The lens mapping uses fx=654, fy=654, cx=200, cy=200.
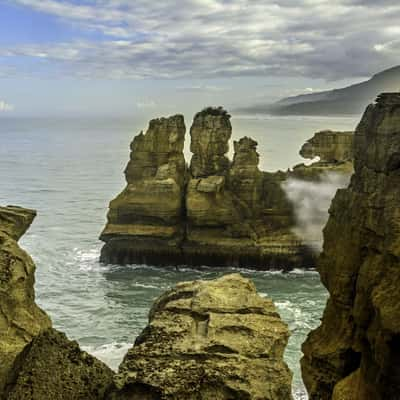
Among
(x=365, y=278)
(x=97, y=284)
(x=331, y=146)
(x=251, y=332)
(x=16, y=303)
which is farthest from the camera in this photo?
(x=331, y=146)

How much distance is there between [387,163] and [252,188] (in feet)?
109

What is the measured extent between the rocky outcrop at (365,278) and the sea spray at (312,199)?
99.1 ft

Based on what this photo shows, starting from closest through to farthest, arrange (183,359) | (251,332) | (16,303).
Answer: (183,359)
(251,332)
(16,303)

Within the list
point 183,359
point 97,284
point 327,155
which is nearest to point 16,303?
point 183,359

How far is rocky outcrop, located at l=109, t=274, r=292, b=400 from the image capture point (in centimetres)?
826

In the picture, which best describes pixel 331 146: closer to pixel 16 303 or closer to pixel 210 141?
pixel 210 141

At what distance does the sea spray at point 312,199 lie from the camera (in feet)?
145

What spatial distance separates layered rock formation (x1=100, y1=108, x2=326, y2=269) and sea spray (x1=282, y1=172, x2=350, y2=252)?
599mm

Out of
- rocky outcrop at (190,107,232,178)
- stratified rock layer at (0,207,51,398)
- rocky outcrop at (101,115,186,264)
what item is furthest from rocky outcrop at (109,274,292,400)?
rocky outcrop at (190,107,232,178)

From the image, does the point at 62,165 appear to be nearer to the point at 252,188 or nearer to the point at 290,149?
the point at 290,149

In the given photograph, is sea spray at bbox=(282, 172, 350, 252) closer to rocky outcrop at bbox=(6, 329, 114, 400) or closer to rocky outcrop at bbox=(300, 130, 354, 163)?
rocky outcrop at bbox=(300, 130, 354, 163)

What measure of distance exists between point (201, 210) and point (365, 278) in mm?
31615

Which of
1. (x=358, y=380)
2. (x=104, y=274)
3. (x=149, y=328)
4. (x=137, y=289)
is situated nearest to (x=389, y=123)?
(x=358, y=380)

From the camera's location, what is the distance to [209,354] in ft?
29.0
